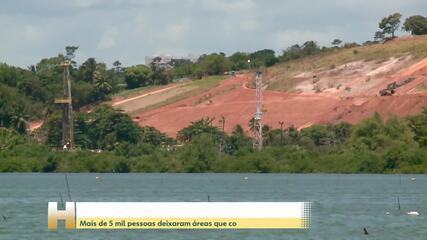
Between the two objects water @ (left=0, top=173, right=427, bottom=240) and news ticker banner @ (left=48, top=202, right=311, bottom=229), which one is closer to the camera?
news ticker banner @ (left=48, top=202, right=311, bottom=229)

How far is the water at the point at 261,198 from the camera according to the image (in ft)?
202

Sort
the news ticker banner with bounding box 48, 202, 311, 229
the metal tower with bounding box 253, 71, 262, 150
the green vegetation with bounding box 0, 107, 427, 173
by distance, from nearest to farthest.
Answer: the news ticker banner with bounding box 48, 202, 311, 229, the green vegetation with bounding box 0, 107, 427, 173, the metal tower with bounding box 253, 71, 262, 150

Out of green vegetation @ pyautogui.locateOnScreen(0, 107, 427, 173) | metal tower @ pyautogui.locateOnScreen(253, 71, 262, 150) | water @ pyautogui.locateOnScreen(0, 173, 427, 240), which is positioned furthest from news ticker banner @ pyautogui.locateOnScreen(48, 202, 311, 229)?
metal tower @ pyautogui.locateOnScreen(253, 71, 262, 150)

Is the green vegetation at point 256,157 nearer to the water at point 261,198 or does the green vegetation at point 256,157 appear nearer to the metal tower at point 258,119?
the metal tower at point 258,119

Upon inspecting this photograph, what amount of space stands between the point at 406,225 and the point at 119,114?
130 m

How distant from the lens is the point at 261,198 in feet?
310

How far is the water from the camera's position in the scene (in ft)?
202

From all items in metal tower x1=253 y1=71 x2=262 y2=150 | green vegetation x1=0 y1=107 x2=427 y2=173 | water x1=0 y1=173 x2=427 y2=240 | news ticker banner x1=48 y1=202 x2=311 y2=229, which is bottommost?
water x1=0 y1=173 x2=427 y2=240

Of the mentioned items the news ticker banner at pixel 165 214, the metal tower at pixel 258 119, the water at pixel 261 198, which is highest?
the metal tower at pixel 258 119

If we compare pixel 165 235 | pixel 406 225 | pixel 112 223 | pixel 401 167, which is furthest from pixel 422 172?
pixel 112 223

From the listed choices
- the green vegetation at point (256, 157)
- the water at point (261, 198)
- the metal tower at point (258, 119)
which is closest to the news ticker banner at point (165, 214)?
the water at point (261, 198)

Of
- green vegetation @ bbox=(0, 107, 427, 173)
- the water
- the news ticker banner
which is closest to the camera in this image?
the news ticker banner

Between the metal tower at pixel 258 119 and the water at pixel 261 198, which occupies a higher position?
the metal tower at pixel 258 119

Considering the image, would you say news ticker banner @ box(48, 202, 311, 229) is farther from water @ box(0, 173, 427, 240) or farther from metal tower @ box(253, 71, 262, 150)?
metal tower @ box(253, 71, 262, 150)
